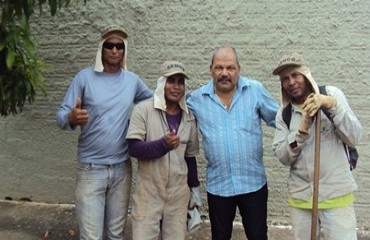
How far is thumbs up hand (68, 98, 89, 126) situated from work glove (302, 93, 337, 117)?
155 cm

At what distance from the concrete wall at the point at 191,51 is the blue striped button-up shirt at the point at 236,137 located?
138 cm

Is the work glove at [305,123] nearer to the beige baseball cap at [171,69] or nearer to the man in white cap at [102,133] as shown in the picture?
the beige baseball cap at [171,69]

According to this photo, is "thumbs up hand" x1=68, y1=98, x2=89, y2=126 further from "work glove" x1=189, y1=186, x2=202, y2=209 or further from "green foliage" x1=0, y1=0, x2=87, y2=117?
"work glove" x1=189, y1=186, x2=202, y2=209

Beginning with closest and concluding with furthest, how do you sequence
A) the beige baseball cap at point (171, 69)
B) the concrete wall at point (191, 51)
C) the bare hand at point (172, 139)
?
the bare hand at point (172, 139)
the beige baseball cap at point (171, 69)
the concrete wall at point (191, 51)

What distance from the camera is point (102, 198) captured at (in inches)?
140

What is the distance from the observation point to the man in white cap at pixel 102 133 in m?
3.48

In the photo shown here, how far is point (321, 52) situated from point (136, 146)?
89.9 inches

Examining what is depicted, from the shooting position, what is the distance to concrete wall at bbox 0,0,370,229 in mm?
4500

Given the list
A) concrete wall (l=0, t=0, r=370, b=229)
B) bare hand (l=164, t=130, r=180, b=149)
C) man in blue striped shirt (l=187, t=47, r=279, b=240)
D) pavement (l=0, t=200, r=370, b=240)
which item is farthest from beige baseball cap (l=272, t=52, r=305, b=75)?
pavement (l=0, t=200, r=370, b=240)

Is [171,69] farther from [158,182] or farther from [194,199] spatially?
[194,199]

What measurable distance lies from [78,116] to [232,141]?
3.67 ft

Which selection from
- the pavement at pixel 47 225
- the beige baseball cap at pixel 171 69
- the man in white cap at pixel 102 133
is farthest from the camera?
the pavement at pixel 47 225

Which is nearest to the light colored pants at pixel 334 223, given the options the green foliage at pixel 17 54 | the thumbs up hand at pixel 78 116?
the thumbs up hand at pixel 78 116

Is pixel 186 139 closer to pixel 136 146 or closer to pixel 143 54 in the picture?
pixel 136 146
